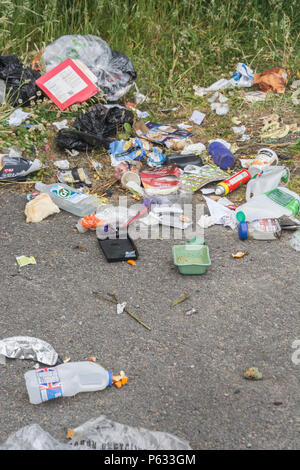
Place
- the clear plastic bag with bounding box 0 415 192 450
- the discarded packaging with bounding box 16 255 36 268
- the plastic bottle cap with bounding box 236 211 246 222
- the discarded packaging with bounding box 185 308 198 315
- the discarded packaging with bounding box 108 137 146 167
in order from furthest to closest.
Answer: the discarded packaging with bounding box 108 137 146 167 < the plastic bottle cap with bounding box 236 211 246 222 < the discarded packaging with bounding box 16 255 36 268 < the discarded packaging with bounding box 185 308 198 315 < the clear plastic bag with bounding box 0 415 192 450

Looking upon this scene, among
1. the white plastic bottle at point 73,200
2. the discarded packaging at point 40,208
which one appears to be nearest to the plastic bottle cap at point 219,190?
the white plastic bottle at point 73,200

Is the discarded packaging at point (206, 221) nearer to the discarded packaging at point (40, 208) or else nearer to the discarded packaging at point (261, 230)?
the discarded packaging at point (261, 230)

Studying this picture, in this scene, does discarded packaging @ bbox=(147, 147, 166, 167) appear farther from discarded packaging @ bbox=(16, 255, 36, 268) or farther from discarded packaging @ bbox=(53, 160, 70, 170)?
discarded packaging @ bbox=(16, 255, 36, 268)

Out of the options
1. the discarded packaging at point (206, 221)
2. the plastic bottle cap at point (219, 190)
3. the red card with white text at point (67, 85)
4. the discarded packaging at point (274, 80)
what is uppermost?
the red card with white text at point (67, 85)

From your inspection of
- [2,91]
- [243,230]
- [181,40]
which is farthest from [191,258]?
[181,40]

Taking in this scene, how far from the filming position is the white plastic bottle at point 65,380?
236 cm

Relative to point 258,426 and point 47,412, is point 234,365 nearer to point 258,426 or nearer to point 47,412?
point 258,426

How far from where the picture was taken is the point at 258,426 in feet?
7.28

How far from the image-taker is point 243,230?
3.53 metres

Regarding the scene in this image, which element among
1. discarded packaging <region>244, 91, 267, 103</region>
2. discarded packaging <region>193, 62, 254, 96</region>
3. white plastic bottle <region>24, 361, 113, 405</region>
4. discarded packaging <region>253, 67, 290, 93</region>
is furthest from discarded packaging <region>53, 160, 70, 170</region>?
discarded packaging <region>253, 67, 290, 93</region>

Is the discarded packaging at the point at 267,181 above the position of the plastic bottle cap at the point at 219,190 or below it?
above

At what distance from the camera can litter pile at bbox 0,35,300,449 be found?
2.44 meters
